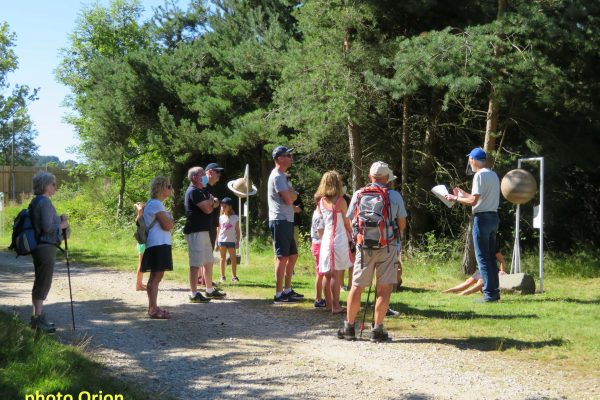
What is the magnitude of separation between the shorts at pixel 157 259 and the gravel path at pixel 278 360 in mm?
639

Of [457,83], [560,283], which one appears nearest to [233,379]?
[457,83]

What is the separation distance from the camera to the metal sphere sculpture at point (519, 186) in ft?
35.9

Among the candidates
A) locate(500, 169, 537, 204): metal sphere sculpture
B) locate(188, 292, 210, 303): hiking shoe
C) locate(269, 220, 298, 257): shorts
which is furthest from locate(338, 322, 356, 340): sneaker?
locate(500, 169, 537, 204): metal sphere sculpture

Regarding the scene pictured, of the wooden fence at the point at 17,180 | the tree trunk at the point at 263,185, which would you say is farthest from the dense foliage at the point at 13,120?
the tree trunk at the point at 263,185

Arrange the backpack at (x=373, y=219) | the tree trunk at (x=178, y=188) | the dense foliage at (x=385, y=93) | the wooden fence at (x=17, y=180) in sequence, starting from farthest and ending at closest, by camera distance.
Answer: the wooden fence at (x=17, y=180)
the tree trunk at (x=178, y=188)
the dense foliage at (x=385, y=93)
the backpack at (x=373, y=219)

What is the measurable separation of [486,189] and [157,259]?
15.0 feet

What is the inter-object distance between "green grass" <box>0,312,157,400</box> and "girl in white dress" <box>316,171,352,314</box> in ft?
10.7

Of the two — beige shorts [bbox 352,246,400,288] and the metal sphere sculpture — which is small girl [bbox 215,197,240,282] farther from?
beige shorts [bbox 352,246,400,288]

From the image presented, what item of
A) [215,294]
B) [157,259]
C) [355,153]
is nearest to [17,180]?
[355,153]

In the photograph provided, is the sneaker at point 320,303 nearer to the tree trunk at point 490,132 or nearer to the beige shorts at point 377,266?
the beige shorts at point 377,266

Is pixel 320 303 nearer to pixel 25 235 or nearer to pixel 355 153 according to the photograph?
pixel 25 235

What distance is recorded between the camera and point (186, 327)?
792 centimetres

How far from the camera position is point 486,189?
9664 mm

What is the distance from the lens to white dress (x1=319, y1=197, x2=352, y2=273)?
27.8 feet
